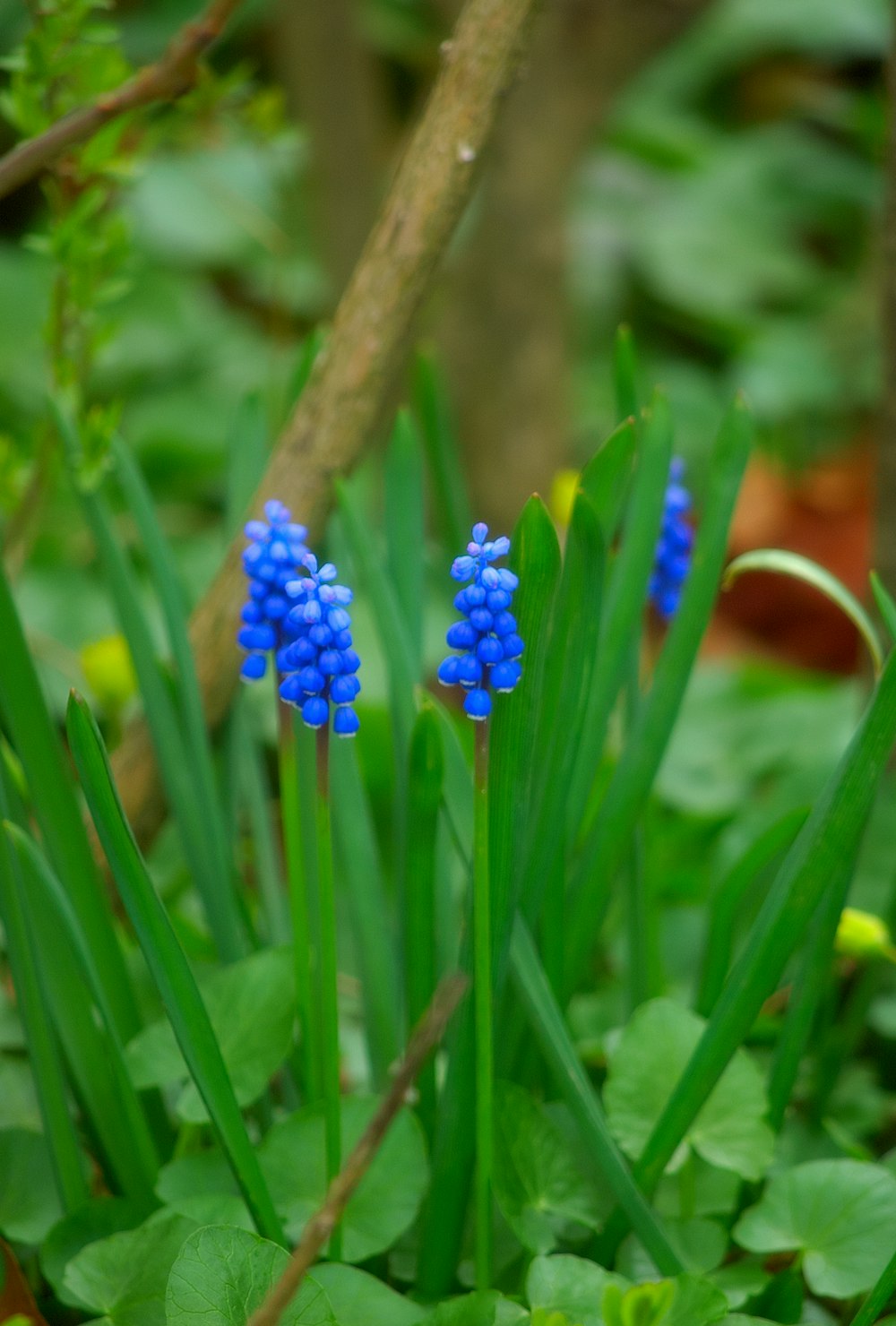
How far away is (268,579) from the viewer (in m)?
0.65

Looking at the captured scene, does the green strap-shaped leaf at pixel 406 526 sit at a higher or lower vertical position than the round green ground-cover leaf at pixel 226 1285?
higher

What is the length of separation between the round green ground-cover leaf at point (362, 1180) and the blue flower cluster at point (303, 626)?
23 centimetres

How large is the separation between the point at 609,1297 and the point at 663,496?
1.36 feet

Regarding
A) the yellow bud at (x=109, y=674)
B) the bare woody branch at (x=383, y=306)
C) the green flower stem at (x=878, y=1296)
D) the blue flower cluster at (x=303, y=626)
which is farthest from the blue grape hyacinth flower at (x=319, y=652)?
the yellow bud at (x=109, y=674)

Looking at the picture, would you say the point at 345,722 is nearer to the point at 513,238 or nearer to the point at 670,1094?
the point at 670,1094

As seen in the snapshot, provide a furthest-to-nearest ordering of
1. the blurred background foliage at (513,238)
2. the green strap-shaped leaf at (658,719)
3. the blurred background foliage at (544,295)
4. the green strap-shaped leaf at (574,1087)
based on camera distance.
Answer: the blurred background foliage at (513,238) < the blurred background foliage at (544,295) < the green strap-shaped leaf at (658,719) < the green strap-shaped leaf at (574,1087)

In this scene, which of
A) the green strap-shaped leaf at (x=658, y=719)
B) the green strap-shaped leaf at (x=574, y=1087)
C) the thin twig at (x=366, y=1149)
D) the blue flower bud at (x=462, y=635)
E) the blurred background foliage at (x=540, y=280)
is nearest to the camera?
the thin twig at (x=366, y=1149)

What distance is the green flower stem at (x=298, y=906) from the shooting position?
2.28ft

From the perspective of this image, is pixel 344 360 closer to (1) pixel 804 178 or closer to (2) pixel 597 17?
(2) pixel 597 17

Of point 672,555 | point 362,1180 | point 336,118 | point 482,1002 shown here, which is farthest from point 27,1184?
point 336,118

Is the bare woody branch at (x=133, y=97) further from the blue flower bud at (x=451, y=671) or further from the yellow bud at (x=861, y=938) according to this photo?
the yellow bud at (x=861, y=938)

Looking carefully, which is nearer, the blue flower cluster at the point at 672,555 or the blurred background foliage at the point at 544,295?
the blue flower cluster at the point at 672,555

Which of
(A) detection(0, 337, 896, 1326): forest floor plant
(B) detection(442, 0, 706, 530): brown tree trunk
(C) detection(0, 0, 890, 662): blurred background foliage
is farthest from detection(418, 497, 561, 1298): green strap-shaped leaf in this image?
(B) detection(442, 0, 706, 530): brown tree trunk

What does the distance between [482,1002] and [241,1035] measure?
165mm
